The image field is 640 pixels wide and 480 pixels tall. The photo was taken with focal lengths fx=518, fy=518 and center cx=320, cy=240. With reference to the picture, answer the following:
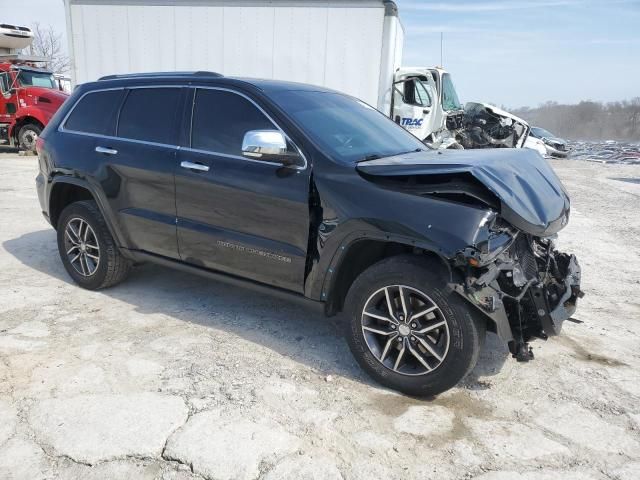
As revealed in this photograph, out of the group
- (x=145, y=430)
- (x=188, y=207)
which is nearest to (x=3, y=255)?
(x=188, y=207)

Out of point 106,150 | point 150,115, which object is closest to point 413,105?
point 150,115

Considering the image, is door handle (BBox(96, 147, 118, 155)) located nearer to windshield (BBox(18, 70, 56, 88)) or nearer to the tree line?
windshield (BBox(18, 70, 56, 88))

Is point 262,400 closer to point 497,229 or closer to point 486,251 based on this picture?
point 486,251

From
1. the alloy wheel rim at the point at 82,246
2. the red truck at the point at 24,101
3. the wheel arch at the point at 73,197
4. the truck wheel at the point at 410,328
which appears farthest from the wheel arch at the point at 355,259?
the red truck at the point at 24,101

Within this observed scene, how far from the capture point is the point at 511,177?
10.3 feet

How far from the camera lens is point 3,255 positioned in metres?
5.63

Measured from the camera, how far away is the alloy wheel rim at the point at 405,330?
3020 mm

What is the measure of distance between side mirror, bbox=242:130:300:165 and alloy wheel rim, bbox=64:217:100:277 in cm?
204

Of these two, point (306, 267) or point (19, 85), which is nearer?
point (306, 267)

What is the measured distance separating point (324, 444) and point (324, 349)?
109 cm

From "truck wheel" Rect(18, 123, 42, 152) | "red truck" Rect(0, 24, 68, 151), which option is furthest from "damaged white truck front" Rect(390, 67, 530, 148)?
"truck wheel" Rect(18, 123, 42, 152)

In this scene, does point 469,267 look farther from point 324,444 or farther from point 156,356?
point 156,356

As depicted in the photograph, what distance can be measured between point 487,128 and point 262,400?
12698 mm

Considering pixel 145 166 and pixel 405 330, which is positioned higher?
pixel 145 166
